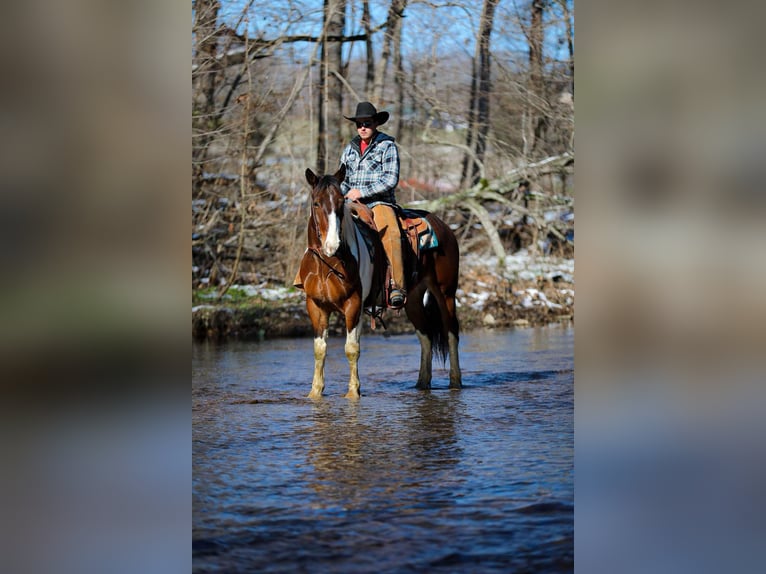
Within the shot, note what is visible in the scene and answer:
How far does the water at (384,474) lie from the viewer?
4.08 meters

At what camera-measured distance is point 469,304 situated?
16703 millimetres

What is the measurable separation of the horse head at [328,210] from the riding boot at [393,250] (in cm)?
93

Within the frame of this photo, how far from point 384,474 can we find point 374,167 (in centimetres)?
393

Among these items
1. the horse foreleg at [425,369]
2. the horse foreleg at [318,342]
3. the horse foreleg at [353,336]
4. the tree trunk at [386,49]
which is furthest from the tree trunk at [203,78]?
the horse foreleg at [353,336]

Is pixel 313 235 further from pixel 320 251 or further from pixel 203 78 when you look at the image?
pixel 203 78

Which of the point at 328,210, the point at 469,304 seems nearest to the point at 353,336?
the point at 328,210

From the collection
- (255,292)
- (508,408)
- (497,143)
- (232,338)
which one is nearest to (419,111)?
(497,143)

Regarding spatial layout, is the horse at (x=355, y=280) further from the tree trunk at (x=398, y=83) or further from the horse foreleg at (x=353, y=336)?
the tree trunk at (x=398, y=83)
